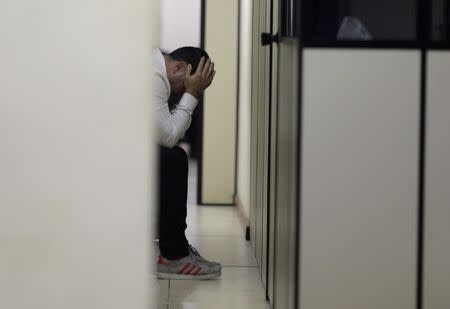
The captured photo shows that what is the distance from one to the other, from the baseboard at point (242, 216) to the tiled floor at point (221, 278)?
0.03m

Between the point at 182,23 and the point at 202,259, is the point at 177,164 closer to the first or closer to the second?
the point at 202,259

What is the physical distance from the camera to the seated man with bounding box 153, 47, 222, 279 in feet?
10.0

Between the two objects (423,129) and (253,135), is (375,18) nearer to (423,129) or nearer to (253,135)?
(423,129)

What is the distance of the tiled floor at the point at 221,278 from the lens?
2.73 meters

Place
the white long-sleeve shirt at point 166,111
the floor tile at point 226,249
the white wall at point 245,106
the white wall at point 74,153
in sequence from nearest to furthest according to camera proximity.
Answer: the white wall at point 74,153 < the white long-sleeve shirt at point 166,111 < the floor tile at point 226,249 < the white wall at point 245,106

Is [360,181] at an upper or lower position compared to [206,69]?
lower

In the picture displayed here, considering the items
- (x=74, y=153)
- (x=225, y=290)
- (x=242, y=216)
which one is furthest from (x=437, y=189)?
(x=242, y=216)

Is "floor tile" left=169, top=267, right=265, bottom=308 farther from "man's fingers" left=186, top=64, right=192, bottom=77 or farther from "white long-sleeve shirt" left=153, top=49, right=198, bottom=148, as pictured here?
"man's fingers" left=186, top=64, right=192, bottom=77

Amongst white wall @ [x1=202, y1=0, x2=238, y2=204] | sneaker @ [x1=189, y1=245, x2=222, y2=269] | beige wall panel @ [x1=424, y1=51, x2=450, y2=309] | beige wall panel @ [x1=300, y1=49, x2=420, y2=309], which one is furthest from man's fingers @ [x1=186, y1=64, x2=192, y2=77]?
white wall @ [x1=202, y1=0, x2=238, y2=204]

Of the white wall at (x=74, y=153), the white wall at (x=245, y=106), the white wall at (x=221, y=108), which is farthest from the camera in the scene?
the white wall at (x=221, y=108)

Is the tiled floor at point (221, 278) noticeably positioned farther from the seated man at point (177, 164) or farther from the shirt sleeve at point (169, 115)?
the shirt sleeve at point (169, 115)

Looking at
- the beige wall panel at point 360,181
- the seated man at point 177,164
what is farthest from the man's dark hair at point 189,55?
the beige wall panel at point 360,181

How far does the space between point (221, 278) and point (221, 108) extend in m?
1.86

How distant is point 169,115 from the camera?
10.0 feet
